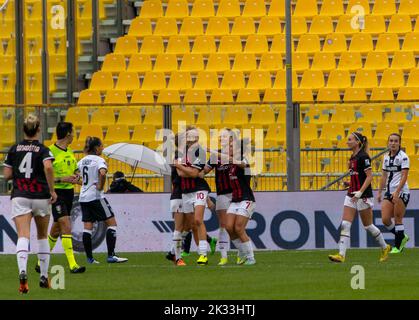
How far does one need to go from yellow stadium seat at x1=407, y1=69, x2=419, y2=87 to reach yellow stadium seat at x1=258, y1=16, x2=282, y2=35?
146 inches

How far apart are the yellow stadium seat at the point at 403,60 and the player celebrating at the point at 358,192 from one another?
975 centimetres

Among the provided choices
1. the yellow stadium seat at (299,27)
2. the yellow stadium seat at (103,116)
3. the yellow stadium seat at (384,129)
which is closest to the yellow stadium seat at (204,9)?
the yellow stadium seat at (299,27)

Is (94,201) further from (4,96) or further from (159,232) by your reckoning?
(4,96)

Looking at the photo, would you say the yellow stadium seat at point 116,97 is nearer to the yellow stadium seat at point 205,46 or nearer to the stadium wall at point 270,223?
the yellow stadium seat at point 205,46

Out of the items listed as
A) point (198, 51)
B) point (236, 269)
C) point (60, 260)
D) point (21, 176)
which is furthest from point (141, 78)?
point (21, 176)

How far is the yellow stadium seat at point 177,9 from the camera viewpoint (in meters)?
33.6

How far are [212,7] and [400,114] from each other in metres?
8.92

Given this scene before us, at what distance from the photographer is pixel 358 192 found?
21.0 meters

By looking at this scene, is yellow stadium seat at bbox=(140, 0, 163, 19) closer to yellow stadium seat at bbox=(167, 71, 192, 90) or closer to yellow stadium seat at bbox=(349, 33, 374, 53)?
yellow stadium seat at bbox=(167, 71, 192, 90)

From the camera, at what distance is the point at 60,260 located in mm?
22969

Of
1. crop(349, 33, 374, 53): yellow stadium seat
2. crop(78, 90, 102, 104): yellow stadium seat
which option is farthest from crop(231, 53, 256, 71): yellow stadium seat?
crop(78, 90, 102, 104): yellow stadium seat

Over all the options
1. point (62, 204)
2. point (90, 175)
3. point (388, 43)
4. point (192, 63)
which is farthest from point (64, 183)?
point (388, 43)

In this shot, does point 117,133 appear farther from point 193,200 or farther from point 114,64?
point 193,200

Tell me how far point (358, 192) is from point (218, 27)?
41.0ft
